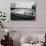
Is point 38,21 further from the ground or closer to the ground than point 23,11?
closer to the ground

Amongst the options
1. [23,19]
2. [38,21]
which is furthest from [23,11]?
[38,21]

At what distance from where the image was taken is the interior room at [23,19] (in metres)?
2.95

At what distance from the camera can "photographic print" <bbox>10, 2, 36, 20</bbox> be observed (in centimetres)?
297

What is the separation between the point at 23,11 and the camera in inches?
118

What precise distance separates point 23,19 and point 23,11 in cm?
18

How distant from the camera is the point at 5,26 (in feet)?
9.79

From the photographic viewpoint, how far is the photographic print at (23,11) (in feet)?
9.74

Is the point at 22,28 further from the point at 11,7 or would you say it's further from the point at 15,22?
the point at 11,7

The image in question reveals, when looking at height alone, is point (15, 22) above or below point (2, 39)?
above

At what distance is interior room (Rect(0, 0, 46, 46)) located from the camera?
9.68ft

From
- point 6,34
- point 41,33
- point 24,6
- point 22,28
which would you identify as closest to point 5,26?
point 6,34

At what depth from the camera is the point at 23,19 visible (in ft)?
9.89

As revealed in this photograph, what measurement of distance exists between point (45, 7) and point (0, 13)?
1004 millimetres

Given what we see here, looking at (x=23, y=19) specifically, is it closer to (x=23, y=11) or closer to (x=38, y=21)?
(x=23, y=11)
